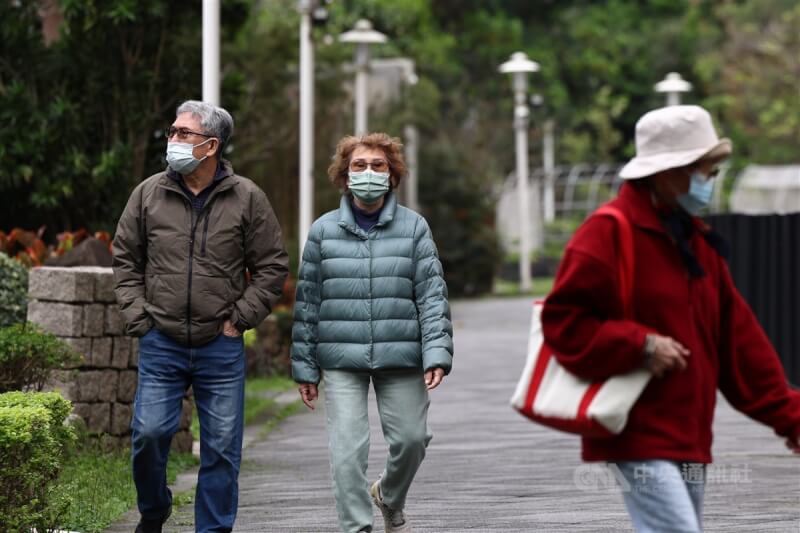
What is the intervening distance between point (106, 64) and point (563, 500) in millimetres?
8316

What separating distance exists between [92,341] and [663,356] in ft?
19.7

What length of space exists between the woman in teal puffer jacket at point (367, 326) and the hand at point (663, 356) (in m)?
2.35

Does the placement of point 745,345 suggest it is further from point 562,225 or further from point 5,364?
point 562,225

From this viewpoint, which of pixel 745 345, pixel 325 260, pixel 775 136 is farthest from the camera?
pixel 775 136

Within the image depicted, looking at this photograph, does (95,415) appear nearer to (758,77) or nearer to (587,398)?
(587,398)

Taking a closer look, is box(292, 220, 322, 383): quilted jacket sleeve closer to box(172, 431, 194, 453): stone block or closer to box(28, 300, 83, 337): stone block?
box(28, 300, 83, 337): stone block

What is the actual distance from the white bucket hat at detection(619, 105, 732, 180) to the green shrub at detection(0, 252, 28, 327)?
6.93m

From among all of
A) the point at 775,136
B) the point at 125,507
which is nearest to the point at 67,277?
the point at 125,507

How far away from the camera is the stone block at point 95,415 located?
10273mm

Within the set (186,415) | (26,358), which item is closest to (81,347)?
(26,358)

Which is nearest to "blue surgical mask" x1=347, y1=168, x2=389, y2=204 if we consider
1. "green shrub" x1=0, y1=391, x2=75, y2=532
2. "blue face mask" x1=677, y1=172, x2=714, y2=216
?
"green shrub" x1=0, y1=391, x2=75, y2=532

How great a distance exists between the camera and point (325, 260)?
24.0 ft

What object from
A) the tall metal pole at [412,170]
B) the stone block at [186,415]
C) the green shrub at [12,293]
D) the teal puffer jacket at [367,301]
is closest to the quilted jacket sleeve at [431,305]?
the teal puffer jacket at [367,301]

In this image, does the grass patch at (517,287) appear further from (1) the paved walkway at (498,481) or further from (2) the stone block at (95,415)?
(2) the stone block at (95,415)
